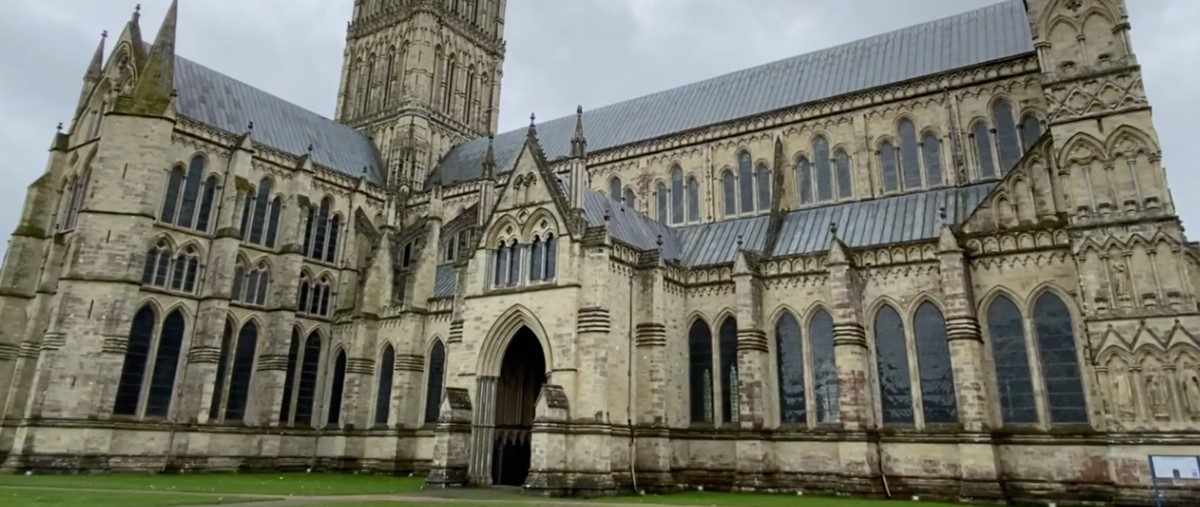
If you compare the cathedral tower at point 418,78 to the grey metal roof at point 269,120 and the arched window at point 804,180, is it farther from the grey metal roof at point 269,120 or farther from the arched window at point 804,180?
the arched window at point 804,180

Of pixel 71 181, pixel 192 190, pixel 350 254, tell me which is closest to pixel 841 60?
pixel 350 254

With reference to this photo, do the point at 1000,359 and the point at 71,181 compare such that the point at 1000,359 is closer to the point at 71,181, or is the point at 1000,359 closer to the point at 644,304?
the point at 644,304

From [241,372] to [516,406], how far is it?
16.6 meters

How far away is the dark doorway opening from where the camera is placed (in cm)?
2772

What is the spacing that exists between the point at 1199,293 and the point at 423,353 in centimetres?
2961

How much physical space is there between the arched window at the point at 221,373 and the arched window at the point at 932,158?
108 ft

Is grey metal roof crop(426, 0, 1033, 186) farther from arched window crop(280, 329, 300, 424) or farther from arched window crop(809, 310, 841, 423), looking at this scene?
arched window crop(280, 329, 300, 424)

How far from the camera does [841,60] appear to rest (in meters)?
35.6

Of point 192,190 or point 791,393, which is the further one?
point 192,190

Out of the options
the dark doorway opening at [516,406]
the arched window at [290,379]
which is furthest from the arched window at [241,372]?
the dark doorway opening at [516,406]

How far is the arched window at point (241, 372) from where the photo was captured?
36.2 metres

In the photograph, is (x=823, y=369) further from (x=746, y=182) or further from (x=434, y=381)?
(x=434, y=381)

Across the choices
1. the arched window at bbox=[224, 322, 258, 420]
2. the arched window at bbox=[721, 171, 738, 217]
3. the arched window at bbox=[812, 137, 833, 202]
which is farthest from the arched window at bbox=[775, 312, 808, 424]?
the arched window at bbox=[224, 322, 258, 420]

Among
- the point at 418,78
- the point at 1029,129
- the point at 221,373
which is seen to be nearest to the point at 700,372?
the point at 1029,129
